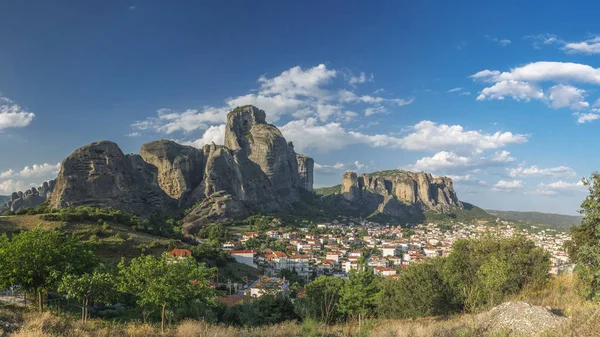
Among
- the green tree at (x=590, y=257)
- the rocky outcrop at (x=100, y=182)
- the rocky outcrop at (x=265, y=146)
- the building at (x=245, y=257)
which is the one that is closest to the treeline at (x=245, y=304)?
the green tree at (x=590, y=257)

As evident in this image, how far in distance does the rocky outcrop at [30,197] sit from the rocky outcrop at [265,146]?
73.8m

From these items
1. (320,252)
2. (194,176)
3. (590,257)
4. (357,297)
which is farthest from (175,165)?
(590,257)

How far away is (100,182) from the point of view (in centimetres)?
8375

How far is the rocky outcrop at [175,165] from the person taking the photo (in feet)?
365

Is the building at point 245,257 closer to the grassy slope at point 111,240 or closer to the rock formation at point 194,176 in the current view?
the grassy slope at point 111,240

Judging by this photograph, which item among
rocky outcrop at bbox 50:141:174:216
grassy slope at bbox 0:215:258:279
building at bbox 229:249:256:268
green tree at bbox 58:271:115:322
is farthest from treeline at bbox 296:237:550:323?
rocky outcrop at bbox 50:141:174:216

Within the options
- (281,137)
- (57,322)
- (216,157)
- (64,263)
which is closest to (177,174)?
(216,157)

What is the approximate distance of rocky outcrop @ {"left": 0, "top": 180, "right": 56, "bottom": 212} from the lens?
129m

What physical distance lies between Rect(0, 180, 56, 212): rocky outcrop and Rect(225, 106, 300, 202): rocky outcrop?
242 ft

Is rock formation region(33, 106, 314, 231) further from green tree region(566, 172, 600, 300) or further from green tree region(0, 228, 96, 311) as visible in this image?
green tree region(566, 172, 600, 300)

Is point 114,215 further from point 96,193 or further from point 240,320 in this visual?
point 240,320

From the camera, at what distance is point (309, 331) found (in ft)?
24.5

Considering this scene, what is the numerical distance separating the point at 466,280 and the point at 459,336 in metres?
14.1

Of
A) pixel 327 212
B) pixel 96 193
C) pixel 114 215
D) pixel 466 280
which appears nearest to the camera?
pixel 466 280
